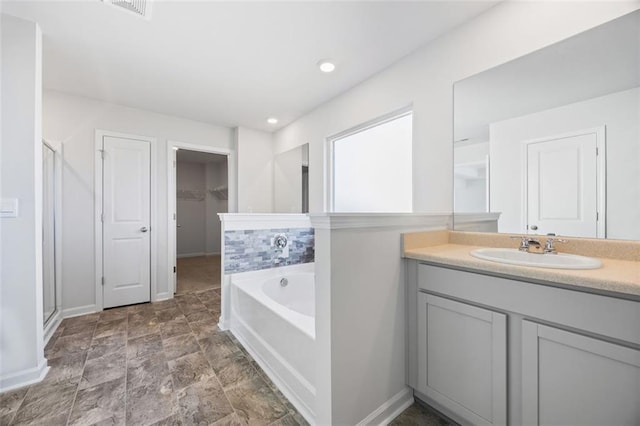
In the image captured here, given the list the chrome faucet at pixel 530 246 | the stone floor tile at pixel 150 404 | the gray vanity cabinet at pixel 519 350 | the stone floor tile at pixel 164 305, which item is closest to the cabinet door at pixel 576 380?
the gray vanity cabinet at pixel 519 350

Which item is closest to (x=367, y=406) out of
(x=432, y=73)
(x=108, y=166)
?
(x=432, y=73)

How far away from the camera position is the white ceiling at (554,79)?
4.04 feet

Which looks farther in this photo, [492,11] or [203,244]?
[203,244]

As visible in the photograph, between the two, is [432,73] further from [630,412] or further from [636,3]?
[630,412]

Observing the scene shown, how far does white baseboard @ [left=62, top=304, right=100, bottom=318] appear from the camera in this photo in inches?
107

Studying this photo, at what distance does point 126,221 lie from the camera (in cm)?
310

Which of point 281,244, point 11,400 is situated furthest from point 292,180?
point 11,400

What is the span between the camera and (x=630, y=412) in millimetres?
868

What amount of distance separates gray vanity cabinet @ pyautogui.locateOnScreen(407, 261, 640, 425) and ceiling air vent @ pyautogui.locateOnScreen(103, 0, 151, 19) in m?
2.27

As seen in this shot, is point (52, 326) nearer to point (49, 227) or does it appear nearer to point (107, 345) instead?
point (107, 345)

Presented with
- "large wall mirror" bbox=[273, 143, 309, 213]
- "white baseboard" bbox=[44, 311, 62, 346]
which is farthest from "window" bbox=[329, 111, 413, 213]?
"white baseboard" bbox=[44, 311, 62, 346]

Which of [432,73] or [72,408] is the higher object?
[432,73]

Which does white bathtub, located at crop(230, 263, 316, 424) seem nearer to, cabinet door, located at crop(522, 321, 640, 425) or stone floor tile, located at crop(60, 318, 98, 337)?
cabinet door, located at crop(522, 321, 640, 425)

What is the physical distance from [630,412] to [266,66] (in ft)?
9.42
